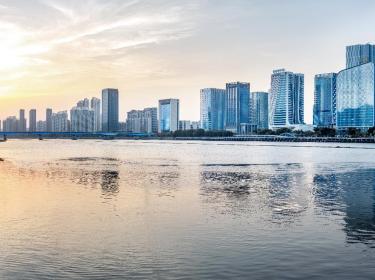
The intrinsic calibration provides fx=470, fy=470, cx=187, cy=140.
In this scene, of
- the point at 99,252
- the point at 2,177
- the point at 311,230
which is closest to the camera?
the point at 99,252

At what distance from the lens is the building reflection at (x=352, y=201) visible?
24.5 meters

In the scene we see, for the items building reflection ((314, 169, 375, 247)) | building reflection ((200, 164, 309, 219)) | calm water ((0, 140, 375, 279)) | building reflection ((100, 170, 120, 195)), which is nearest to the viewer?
calm water ((0, 140, 375, 279))

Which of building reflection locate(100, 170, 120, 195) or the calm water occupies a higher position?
the calm water

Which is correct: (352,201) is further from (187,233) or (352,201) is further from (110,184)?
(110,184)

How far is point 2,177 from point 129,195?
2434cm

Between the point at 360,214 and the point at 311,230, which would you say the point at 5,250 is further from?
the point at 360,214

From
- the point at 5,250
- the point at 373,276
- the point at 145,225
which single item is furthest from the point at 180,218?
the point at 373,276

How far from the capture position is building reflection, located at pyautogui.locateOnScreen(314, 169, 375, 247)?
24.5 metres

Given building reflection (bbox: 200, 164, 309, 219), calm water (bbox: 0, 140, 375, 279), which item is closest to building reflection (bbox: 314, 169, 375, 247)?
calm water (bbox: 0, 140, 375, 279)

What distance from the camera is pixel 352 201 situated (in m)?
35.8

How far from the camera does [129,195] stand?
39250 mm

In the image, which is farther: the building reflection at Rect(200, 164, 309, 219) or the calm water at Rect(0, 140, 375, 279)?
the building reflection at Rect(200, 164, 309, 219)

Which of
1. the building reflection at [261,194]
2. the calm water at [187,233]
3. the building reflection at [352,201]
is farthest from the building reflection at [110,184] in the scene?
the building reflection at [352,201]

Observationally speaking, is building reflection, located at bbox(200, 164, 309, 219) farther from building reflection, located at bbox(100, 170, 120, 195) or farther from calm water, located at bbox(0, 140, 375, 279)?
building reflection, located at bbox(100, 170, 120, 195)
